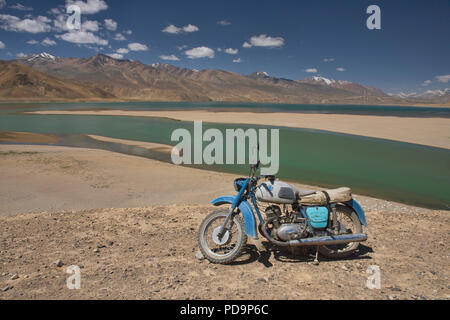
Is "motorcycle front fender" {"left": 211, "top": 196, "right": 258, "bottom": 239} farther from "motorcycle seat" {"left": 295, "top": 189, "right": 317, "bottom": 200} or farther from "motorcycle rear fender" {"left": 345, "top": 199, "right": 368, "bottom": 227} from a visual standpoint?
"motorcycle rear fender" {"left": 345, "top": 199, "right": 368, "bottom": 227}

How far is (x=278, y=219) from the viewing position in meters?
4.25

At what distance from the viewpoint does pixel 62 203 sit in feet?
24.6

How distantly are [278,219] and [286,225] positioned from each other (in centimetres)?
15

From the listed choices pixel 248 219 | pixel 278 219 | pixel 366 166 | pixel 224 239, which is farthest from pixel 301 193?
pixel 366 166

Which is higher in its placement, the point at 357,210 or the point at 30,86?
the point at 30,86

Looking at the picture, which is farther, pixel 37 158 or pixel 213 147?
pixel 213 147

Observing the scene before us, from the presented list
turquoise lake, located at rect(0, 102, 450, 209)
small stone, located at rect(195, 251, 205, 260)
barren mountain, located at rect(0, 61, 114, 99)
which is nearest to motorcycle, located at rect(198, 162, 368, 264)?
small stone, located at rect(195, 251, 205, 260)

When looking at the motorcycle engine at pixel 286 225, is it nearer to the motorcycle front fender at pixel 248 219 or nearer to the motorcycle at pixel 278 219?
the motorcycle at pixel 278 219

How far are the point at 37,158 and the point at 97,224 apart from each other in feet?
30.9

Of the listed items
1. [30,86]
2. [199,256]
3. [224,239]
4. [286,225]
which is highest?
[30,86]

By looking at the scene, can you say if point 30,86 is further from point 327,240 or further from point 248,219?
point 327,240

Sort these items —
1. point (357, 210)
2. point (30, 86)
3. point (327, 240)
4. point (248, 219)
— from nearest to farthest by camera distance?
point (248, 219) < point (327, 240) < point (357, 210) < point (30, 86)
